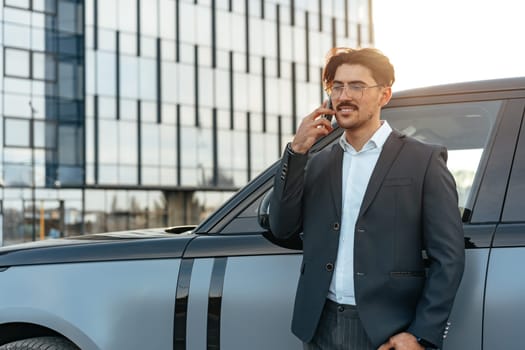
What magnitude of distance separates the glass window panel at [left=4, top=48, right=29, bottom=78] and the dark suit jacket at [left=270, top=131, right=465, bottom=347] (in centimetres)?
3247

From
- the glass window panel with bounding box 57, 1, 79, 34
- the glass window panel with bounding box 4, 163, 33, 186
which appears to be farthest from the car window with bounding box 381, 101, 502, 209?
the glass window panel with bounding box 57, 1, 79, 34

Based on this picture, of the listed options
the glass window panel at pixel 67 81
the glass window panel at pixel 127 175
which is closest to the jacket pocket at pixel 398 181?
the glass window panel at pixel 67 81

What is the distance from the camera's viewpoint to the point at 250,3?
135ft

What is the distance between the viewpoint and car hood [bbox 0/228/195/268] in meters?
3.06

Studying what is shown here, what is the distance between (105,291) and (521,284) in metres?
1.69

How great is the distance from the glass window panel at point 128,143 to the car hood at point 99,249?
3326 centimetres

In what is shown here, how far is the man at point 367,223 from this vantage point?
2.27 meters

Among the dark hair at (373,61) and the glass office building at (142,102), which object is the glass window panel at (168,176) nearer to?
the glass office building at (142,102)

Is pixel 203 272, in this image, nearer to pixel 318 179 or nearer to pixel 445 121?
pixel 318 179

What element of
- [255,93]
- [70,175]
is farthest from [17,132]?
[255,93]

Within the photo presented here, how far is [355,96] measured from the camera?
2445 mm

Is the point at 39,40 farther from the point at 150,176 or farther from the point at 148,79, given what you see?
the point at 150,176

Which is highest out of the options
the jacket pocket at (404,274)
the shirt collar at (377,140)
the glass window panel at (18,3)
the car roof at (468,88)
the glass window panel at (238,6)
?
the glass window panel at (238,6)

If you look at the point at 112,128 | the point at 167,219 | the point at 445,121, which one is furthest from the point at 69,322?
the point at 167,219
